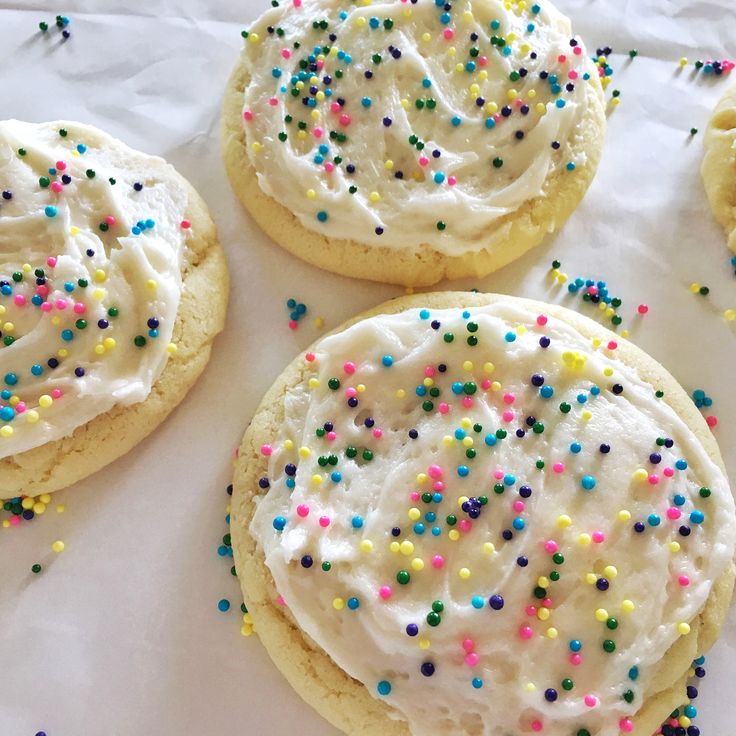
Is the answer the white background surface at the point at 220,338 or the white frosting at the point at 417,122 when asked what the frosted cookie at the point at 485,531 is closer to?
the white background surface at the point at 220,338

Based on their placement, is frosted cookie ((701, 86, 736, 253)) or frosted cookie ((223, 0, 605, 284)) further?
frosted cookie ((701, 86, 736, 253))

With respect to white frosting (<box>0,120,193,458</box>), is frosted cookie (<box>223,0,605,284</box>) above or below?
above

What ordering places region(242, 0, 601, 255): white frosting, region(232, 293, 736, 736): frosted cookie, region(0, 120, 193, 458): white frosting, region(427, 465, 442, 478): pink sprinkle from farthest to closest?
region(242, 0, 601, 255): white frosting
region(0, 120, 193, 458): white frosting
region(427, 465, 442, 478): pink sprinkle
region(232, 293, 736, 736): frosted cookie

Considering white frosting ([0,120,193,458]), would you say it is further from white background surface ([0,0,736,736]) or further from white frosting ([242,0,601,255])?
white frosting ([242,0,601,255])

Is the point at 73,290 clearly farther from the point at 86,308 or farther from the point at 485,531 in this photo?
the point at 485,531

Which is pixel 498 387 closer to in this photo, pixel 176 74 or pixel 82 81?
pixel 176 74

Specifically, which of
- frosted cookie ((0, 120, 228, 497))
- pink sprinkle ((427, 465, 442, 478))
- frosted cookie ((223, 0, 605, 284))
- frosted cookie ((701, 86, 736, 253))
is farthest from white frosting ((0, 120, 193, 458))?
frosted cookie ((701, 86, 736, 253))

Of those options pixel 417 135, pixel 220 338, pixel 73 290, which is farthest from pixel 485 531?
pixel 73 290

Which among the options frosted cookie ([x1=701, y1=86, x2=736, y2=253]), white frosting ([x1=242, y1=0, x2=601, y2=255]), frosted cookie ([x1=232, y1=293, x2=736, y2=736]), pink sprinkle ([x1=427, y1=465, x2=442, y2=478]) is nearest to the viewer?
frosted cookie ([x1=232, y1=293, x2=736, y2=736])
